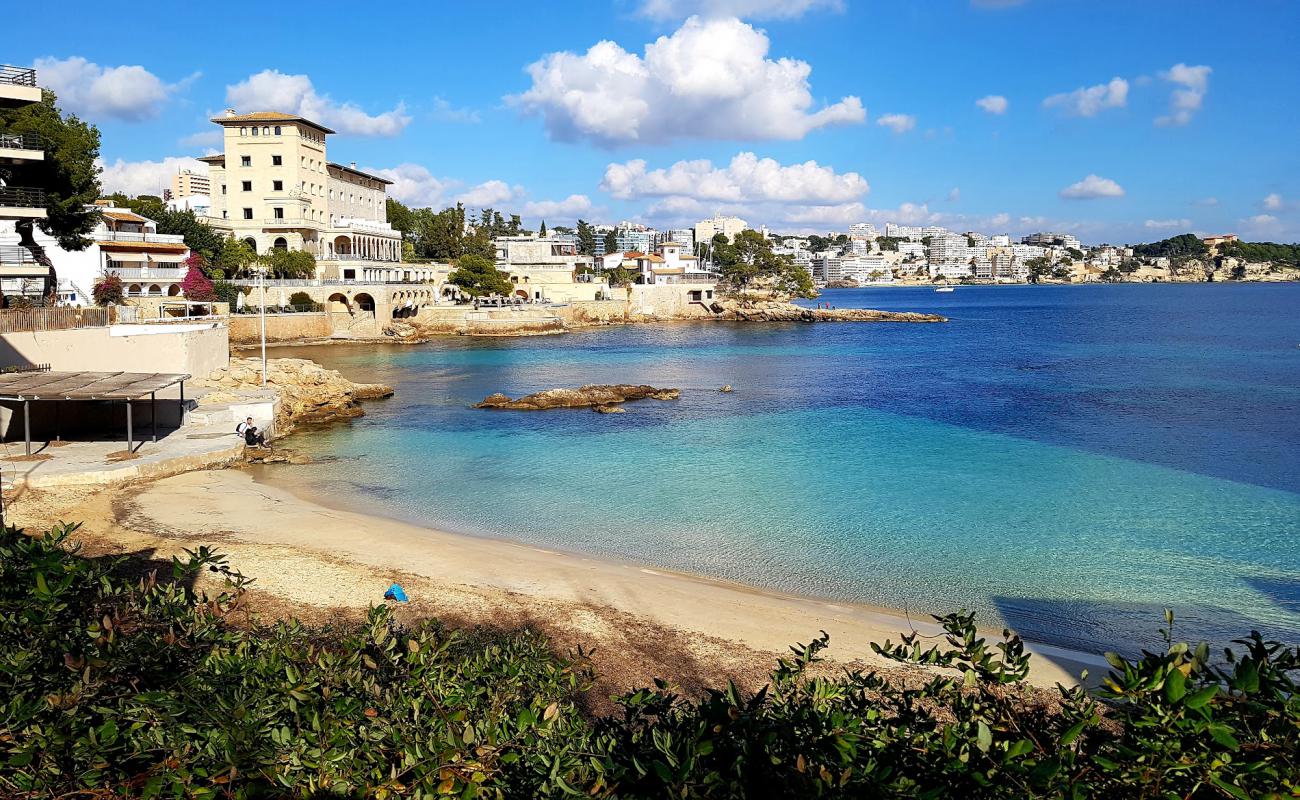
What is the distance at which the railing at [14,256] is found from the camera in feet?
98.1

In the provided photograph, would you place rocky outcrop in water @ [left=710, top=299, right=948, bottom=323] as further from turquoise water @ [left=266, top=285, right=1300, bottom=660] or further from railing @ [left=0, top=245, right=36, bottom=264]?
railing @ [left=0, top=245, right=36, bottom=264]

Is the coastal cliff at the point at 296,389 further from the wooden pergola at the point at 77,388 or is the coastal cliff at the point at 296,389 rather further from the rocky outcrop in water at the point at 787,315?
the rocky outcrop in water at the point at 787,315

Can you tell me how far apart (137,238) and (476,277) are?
114 feet

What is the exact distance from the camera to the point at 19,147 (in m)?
25.3

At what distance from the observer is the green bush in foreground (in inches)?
135

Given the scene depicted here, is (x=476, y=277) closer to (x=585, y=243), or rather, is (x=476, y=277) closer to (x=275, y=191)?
(x=275, y=191)

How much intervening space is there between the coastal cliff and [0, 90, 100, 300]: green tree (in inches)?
255

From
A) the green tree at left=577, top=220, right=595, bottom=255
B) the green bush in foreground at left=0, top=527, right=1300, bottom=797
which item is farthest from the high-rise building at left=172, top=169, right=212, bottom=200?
the green bush in foreground at left=0, top=527, right=1300, bottom=797

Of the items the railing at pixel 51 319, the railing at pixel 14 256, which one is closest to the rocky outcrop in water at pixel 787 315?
the railing at pixel 14 256

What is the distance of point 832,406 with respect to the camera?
36.8 meters

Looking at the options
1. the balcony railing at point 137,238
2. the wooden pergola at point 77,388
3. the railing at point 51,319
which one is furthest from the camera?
the balcony railing at point 137,238

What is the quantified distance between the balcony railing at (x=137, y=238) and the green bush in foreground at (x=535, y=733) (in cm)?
5296

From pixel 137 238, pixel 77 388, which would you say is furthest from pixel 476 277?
pixel 77 388

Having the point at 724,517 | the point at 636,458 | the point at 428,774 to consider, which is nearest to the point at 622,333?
the point at 636,458
